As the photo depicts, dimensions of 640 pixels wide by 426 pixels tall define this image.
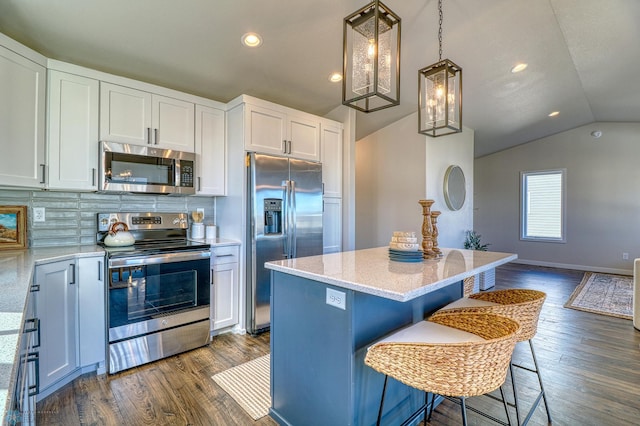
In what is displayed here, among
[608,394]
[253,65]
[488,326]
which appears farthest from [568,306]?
[253,65]

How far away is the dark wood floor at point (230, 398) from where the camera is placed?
1.89 m

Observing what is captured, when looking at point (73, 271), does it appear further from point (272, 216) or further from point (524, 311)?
Result: point (524, 311)

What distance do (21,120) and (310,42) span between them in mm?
2235

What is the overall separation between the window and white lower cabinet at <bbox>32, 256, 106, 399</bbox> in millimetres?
7882

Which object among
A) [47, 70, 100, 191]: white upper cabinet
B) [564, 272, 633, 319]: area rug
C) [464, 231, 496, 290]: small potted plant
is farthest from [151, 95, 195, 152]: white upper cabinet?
[564, 272, 633, 319]: area rug

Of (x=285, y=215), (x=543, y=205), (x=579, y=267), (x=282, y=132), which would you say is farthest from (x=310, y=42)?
(x=579, y=267)

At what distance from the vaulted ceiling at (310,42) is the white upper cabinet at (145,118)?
278 millimetres

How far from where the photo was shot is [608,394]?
2160 millimetres

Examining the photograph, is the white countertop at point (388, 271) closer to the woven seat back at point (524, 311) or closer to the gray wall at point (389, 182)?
the woven seat back at point (524, 311)

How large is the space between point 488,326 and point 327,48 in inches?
102

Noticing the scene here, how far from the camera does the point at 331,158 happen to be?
391 centimetres

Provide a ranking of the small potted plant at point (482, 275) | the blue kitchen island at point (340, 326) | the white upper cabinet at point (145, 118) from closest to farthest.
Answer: the blue kitchen island at point (340, 326)
the white upper cabinet at point (145, 118)
the small potted plant at point (482, 275)

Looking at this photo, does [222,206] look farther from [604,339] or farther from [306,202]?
[604,339]

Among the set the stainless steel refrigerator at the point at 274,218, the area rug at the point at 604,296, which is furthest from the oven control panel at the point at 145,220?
the area rug at the point at 604,296
